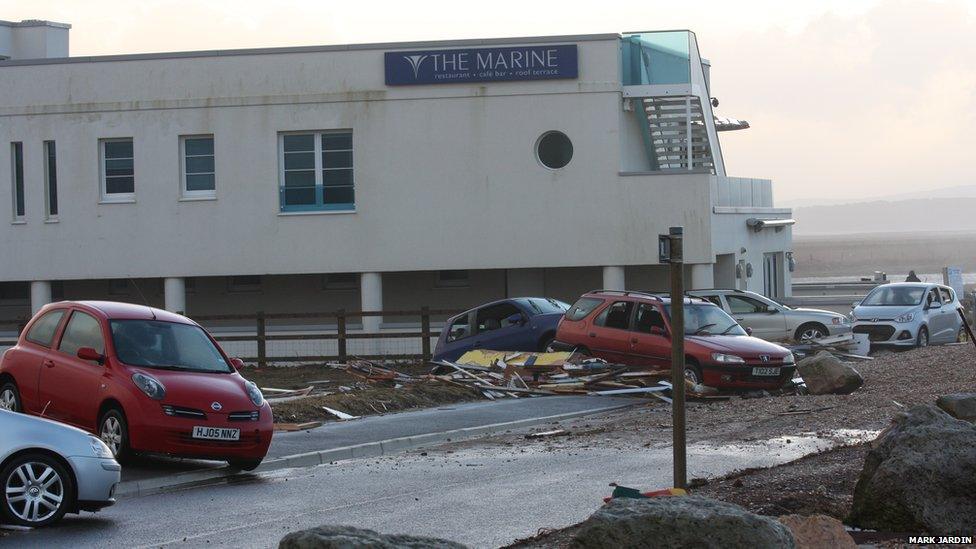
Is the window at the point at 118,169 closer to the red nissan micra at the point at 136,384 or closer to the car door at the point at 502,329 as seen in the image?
the car door at the point at 502,329

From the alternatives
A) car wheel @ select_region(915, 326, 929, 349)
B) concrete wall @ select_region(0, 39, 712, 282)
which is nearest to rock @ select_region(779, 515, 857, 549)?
car wheel @ select_region(915, 326, 929, 349)

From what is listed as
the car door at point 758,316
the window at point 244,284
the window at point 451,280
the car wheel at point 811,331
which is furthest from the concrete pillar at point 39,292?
the car wheel at point 811,331

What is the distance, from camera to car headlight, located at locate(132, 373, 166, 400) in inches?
529

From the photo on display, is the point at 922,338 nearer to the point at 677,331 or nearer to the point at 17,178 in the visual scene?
the point at 677,331

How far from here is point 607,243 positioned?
33875 millimetres

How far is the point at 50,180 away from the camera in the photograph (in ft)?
119

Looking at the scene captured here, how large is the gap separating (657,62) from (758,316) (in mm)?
8102

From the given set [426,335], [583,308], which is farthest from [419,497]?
[426,335]

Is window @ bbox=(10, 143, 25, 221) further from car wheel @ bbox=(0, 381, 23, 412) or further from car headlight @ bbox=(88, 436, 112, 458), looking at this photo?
car headlight @ bbox=(88, 436, 112, 458)

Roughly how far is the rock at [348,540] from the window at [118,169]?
30610 mm

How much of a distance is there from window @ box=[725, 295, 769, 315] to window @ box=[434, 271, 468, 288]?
10.1 meters

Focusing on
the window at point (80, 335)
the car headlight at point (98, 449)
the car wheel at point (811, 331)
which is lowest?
the car wheel at point (811, 331)

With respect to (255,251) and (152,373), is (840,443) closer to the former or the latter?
(152,373)

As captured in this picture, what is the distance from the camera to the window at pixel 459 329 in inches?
1014
